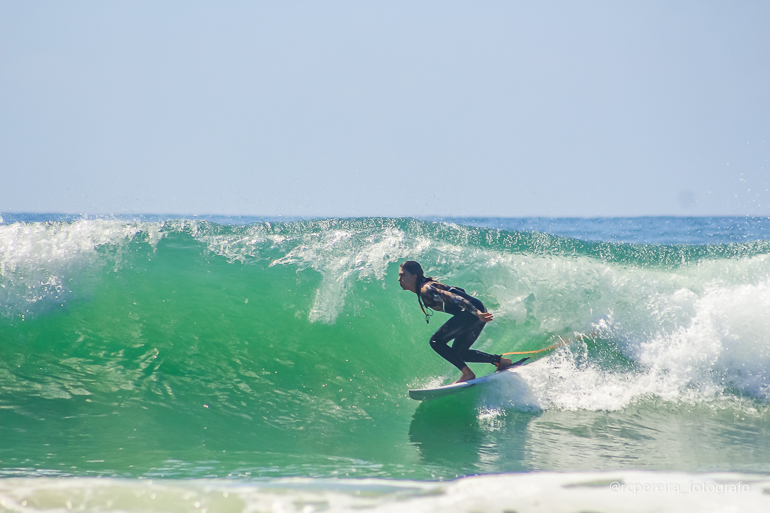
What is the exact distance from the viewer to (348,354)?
6898 mm

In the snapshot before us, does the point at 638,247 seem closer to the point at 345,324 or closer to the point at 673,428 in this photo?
the point at 673,428

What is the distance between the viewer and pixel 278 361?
6699 millimetres

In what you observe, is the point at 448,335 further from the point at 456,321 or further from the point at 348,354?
the point at 348,354

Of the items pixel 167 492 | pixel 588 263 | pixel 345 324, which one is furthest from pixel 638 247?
pixel 167 492

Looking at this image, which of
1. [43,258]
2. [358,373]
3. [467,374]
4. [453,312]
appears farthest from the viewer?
[43,258]

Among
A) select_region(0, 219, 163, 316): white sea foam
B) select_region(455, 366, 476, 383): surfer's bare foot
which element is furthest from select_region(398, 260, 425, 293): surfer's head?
select_region(0, 219, 163, 316): white sea foam

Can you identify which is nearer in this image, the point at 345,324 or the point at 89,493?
the point at 89,493

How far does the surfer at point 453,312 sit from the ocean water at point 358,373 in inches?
15.6

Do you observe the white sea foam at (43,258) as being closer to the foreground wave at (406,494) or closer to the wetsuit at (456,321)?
the foreground wave at (406,494)

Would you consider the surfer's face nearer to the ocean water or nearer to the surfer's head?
the surfer's head

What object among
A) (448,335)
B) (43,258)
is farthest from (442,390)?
(43,258)

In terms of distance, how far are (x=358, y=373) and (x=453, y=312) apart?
1.80m

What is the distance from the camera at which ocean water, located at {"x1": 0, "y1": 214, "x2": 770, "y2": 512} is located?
3555mm

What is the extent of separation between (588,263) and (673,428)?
9.91 feet
